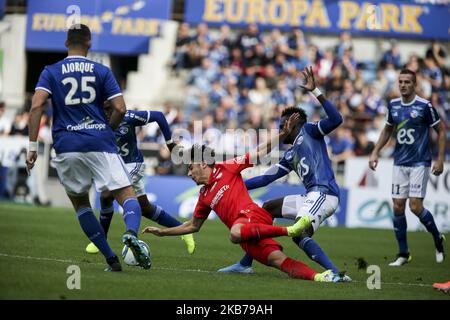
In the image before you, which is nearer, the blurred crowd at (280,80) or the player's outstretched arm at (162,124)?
the player's outstretched arm at (162,124)

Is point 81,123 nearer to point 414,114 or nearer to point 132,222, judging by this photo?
point 132,222

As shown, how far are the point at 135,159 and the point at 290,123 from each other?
3239 millimetres

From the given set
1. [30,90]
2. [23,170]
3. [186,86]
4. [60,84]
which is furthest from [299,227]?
[30,90]

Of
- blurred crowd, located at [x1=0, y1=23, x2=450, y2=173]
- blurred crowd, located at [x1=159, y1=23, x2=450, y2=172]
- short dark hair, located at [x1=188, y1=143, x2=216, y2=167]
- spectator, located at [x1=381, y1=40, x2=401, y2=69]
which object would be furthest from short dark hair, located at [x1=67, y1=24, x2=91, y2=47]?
spectator, located at [x1=381, y1=40, x2=401, y2=69]

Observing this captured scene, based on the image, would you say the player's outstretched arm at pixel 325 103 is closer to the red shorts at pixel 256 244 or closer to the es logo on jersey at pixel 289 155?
the es logo on jersey at pixel 289 155

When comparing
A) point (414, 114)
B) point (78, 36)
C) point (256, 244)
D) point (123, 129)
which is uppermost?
point (78, 36)

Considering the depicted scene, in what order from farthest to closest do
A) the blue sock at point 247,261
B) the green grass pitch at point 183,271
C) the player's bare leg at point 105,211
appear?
the player's bare leg at point 105,211, the blue sock at point 247,261, the green grass pitch at point 183,271

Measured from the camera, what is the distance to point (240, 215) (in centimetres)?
1021

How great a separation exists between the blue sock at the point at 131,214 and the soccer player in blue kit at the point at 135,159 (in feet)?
8.25

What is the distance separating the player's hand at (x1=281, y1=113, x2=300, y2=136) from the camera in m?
11.0

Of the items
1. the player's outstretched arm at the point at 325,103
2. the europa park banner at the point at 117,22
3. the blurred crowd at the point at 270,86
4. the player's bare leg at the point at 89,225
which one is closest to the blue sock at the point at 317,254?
the player's outstretched arm at the point at 325,103

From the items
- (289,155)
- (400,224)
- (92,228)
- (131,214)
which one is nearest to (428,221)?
(400,224)

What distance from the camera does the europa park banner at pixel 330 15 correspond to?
1207 inches
